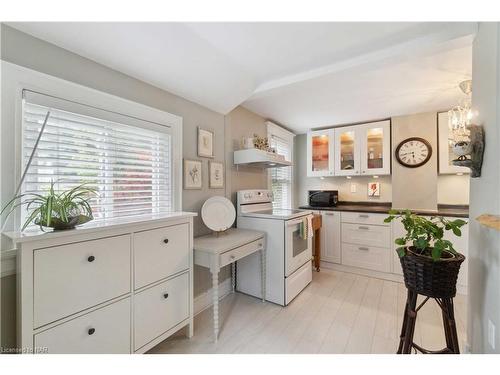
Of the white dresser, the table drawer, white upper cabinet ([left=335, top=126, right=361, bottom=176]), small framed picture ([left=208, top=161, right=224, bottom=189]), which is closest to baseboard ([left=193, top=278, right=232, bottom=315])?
the white dresser

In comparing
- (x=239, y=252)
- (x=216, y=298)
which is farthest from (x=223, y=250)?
(x=216, y=298)

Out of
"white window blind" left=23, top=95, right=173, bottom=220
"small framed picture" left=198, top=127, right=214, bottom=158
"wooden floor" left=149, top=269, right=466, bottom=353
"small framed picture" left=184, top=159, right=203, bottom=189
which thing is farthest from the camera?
"small framed picture" left=198, top=127, right=214, bottom=158

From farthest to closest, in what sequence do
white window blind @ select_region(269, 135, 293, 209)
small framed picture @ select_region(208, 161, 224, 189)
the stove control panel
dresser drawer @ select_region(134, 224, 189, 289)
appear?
1. white window blind @ select_region(269, 135, 293, 209)
2. the stove control panel
3. small framed picture @ select_region(208, 161, 224, 189)
4. dresser drawer @ select_region(134, 224, 189, 289)

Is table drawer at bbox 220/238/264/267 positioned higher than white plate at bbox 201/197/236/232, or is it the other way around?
white plate at bbox 201/197/236/232

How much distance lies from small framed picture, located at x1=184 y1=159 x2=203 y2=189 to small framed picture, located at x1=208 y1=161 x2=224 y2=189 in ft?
0.51

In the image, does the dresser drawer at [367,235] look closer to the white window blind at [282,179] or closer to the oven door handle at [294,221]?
the oven door handle at [294,221]

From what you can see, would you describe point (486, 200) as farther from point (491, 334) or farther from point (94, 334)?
point (94, 334)

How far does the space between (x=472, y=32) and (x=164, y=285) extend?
106 inches

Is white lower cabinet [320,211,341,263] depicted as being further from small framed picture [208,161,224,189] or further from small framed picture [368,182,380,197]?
small framed picture [208,161,224,189]

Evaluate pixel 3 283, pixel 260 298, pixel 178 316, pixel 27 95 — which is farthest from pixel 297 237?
pixel 27 95

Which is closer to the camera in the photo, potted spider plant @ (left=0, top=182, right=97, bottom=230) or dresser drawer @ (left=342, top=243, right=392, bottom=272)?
potted spider plant @ (left=0, top=182, right=97, bottom=230)

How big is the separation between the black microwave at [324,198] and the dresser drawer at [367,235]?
469 mm

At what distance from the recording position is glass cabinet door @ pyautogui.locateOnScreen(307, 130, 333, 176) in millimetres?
3635

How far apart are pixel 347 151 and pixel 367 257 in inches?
64.3
